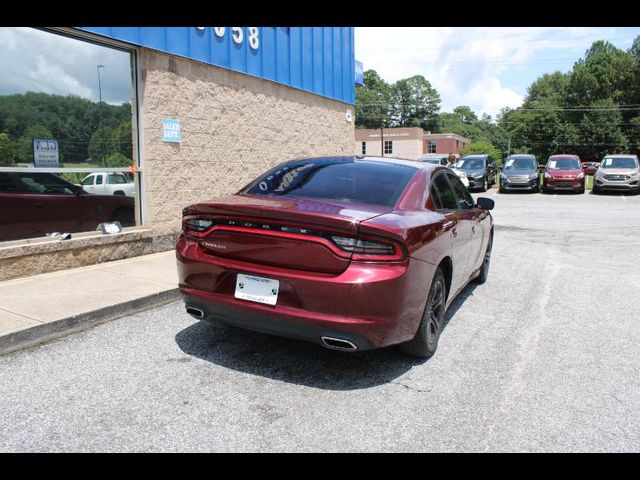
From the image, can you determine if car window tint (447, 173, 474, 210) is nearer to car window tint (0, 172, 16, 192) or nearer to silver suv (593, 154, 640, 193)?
car window tint (0, 172, 16, 192)

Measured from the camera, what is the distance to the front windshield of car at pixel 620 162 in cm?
2266

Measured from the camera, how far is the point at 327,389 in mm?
3521

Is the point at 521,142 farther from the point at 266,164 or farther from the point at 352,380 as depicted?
the point at 352,380

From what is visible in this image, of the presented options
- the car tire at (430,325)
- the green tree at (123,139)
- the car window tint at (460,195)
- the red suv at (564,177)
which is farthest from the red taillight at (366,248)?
the red suv at (564,177)

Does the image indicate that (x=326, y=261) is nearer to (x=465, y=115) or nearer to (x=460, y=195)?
(x=460, y=195)

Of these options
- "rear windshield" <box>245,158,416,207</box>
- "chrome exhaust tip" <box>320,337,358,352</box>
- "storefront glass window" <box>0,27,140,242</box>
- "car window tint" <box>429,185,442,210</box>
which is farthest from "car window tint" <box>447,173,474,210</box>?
"storefront glass window" <box>0,27,140,242</box>

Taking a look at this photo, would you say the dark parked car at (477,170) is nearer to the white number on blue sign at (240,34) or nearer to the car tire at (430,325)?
the white number on blue sign at (240,34)

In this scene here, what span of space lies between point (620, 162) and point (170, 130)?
21631 mm

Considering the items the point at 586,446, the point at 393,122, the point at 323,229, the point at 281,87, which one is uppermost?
the point at 393,122

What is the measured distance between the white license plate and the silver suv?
2248 cm

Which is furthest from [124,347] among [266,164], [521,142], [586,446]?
[521,142]

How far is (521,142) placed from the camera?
87.4 m

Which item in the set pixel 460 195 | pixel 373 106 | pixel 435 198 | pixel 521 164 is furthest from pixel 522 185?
pixel 373 106
